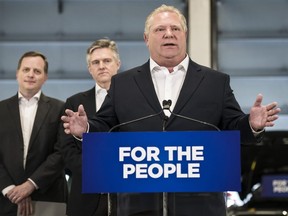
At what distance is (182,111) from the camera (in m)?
3.00

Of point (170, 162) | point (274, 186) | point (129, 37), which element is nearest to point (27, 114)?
point (170, 162)

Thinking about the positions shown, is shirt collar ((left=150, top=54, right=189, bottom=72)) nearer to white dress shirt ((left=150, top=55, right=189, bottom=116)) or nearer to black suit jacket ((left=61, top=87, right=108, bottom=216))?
white dress shirt ((left=150, top=55, right=189, bottom=116))

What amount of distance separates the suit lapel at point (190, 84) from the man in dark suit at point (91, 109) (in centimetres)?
109

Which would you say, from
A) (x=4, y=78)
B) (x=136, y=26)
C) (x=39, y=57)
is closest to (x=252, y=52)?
(x=136, y=26)

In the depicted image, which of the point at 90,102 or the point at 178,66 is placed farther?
the point at 90,102

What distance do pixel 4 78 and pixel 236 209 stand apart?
9.45 ft

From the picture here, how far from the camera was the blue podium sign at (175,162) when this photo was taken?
267 cm

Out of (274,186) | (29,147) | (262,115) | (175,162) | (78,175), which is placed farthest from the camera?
(274,186)

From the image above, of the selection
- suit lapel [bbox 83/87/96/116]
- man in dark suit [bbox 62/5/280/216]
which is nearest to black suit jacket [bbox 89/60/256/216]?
man in dark suit [bbox 62/5/280/216]

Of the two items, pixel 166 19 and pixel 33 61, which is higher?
pixel 33 61

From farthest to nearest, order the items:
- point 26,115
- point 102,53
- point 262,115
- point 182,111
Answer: point 26,115, point 102,53, point 182,111, point 262,115

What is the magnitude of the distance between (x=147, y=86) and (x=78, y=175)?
46.4 inches

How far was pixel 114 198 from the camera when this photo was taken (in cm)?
376

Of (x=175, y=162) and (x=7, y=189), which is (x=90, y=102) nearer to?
(x=7, y=189)
